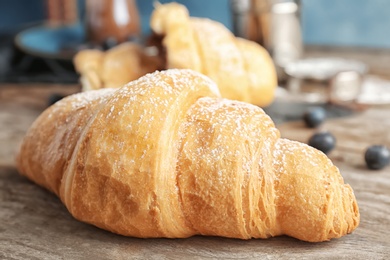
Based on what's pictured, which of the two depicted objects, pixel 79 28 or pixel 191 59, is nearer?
pixel 191 59

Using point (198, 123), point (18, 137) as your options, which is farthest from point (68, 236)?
point (18, 137)

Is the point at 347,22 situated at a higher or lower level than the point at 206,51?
lower

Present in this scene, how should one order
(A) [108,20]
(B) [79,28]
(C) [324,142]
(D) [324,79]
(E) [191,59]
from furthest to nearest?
(B) [79,28] < (A) [108,20] < (D) [324,79] < (E) [191,59] < (C) [324,142]

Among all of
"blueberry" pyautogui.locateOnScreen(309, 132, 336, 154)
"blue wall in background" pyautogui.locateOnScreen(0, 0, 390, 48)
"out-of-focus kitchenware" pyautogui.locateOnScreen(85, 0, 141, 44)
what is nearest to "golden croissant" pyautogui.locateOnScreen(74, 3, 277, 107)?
"blueberry" pyautogui.locateOnScreen(309, 132, 336, 154)

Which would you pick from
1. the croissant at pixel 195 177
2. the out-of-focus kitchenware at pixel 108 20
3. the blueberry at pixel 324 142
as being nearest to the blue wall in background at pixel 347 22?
the out-of-focus kitchenware at pixel 108 20

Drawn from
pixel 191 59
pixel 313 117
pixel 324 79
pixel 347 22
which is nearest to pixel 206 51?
pixel 191 59

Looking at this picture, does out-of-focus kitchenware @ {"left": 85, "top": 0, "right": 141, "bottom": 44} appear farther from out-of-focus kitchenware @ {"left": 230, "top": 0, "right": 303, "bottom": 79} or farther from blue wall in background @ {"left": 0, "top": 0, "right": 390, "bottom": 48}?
out-of-focus kitchenware @ {"left": 230, "top": 0, "right": 303, "bottom": 79}

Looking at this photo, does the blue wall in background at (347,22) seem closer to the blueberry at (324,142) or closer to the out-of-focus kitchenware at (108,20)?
the out-of-focus kitchenware at (108,20)

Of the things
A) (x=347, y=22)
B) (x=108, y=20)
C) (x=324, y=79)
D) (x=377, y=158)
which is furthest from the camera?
(x=347, y=22)

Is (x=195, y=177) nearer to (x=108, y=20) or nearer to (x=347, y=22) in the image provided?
(x=108, y=20)
